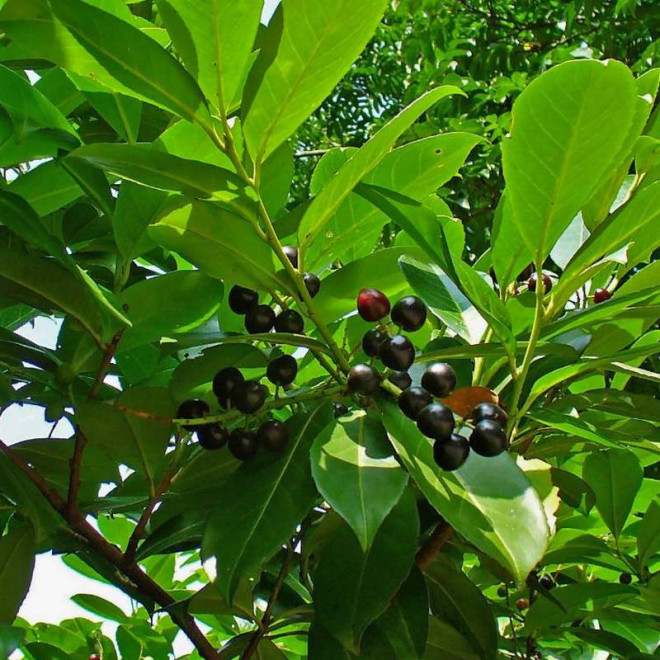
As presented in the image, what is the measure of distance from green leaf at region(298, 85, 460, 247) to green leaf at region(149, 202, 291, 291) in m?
0.04

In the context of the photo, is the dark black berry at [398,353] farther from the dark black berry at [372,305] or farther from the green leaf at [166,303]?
the green leaf at [166,303]

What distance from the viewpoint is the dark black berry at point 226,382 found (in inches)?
30.9

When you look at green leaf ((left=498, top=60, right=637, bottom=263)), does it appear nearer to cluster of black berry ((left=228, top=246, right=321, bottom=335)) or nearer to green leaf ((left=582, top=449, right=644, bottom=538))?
cluster of black berry ((left=228, top=246, right=321, bottom=335))

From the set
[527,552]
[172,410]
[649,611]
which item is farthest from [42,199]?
[649,611]

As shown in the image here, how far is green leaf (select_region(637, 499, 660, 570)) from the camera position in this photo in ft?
3.56

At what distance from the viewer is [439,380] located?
74 cm

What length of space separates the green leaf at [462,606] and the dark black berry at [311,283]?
309mm

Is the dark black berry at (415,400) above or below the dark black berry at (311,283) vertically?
below

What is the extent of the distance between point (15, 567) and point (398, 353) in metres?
0.43

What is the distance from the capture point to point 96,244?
104 cm

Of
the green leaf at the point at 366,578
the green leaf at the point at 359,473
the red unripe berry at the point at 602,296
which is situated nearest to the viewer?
the green leaf at the point at 359,473

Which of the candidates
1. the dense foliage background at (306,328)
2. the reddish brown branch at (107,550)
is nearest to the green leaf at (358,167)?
the dense foliage background at (306,328)

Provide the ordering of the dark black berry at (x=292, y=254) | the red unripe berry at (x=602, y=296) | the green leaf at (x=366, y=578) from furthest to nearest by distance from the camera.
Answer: the red unripe berry at (x=602, y=296) → the dark black berry at (x=292, y=254) → the green leaf at (x=366, y=578)

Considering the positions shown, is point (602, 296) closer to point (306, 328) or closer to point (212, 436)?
point (306, 328)
